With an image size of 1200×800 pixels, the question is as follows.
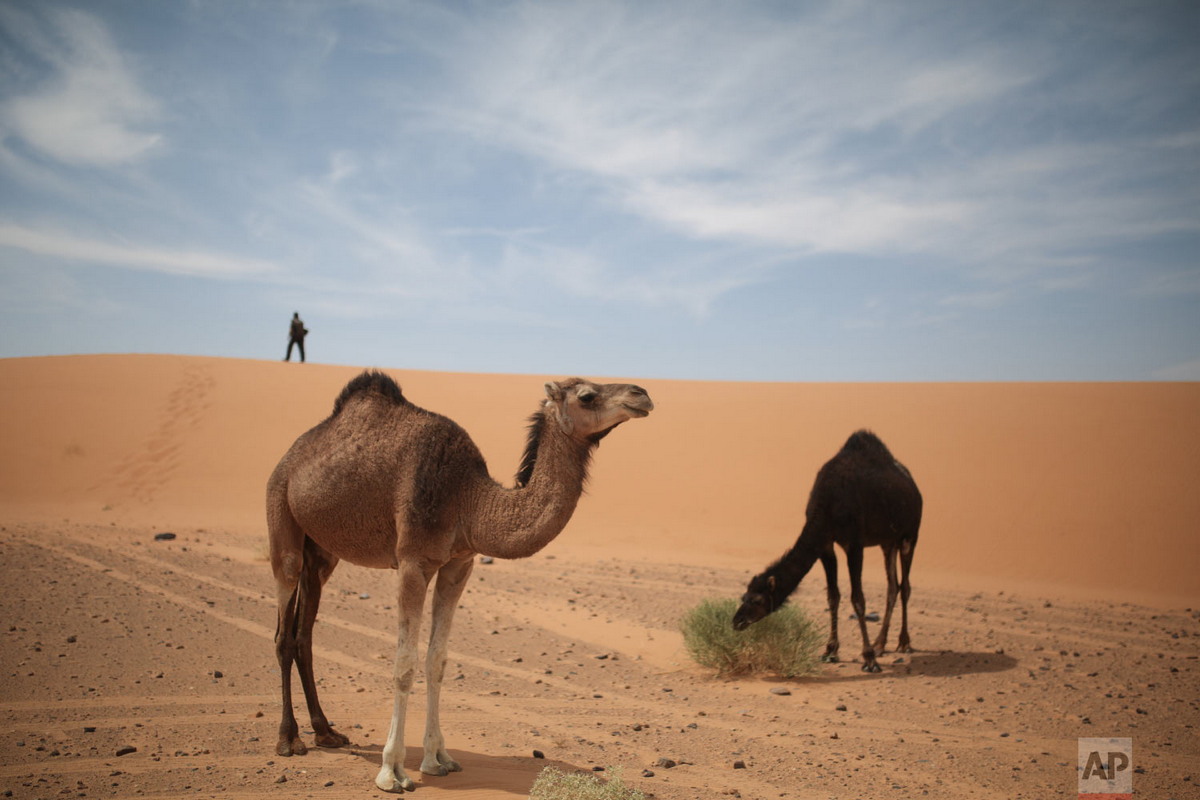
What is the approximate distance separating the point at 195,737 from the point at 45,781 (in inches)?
43.7

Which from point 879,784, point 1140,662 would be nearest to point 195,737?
point 879,784

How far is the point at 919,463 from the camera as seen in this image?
2461cm

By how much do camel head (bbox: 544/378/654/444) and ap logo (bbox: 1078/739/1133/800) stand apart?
4.74 m

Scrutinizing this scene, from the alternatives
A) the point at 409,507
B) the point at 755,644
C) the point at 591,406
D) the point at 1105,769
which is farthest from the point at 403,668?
the point at 1105,769

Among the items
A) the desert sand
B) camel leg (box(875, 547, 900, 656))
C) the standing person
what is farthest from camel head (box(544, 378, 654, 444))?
the standing person

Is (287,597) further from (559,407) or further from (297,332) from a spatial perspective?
(297,332)

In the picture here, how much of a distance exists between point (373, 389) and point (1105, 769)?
694 cm

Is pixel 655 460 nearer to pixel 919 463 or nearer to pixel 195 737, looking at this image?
pixel 919 463

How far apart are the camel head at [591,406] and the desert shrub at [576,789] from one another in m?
2.20

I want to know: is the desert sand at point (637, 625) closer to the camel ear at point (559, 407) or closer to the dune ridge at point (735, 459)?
the dune ridge at point (735, 459)

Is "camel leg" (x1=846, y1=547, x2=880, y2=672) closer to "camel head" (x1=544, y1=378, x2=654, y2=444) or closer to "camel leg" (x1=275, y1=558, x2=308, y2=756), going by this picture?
"camel head" (x1=544, y1=378, x2=654, y2=444)

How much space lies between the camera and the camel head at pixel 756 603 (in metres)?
9.35

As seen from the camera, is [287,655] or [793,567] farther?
[793,567]

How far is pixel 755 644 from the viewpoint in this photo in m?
9.41
